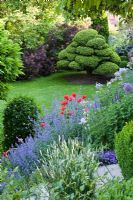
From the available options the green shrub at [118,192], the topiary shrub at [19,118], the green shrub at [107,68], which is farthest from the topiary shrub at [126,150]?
the green shrub at [107,68]

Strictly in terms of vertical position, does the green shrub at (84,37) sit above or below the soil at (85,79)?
above

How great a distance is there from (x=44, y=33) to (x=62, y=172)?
11.9 metres

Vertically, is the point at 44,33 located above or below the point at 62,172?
above

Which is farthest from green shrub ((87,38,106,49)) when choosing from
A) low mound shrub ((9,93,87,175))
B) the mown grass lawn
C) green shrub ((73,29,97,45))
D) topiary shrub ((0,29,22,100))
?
low mound shrub ((9,93,87,175))

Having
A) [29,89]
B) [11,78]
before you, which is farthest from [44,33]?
[11,78]

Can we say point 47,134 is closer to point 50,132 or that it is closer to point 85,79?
point 50,132

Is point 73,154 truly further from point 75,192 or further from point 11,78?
point 11,78

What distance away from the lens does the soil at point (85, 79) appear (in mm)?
14375

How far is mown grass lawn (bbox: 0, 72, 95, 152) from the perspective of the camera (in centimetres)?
1255

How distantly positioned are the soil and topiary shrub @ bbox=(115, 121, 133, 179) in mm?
9883

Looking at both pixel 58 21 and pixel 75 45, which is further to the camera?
pixel 58 21

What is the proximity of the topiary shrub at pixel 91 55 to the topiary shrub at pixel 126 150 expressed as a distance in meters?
9.63

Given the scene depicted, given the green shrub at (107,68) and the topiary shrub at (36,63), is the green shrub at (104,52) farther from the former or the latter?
the topiary shrub at (36,63)

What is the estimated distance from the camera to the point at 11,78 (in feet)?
27.2
